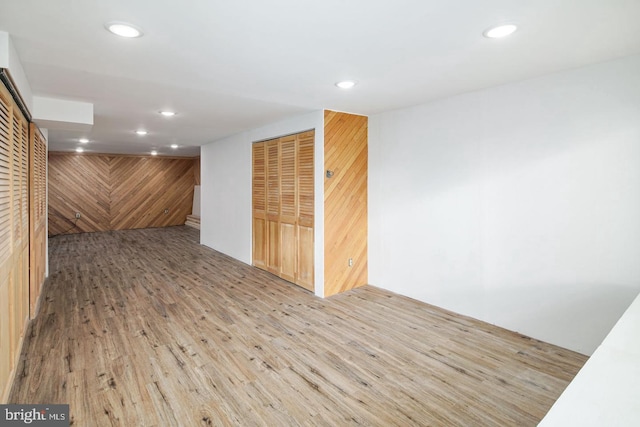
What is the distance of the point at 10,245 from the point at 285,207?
317cm

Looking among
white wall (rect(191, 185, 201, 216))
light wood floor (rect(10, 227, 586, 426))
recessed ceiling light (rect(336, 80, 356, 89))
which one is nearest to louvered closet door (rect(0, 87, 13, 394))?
light wood floor (rect(10, 227, 586, 426))

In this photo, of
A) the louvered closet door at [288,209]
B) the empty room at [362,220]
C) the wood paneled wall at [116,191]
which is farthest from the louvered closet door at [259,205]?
the wood paneled wall at [116,191]

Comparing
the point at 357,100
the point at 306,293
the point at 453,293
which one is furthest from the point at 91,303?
the point at 453,293

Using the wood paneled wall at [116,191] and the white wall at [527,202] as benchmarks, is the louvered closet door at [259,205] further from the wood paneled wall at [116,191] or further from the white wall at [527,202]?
the wood paneled wall at [116,191]

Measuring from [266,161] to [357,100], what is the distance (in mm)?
2150

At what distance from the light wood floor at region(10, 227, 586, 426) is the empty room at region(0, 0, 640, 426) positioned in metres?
0.02

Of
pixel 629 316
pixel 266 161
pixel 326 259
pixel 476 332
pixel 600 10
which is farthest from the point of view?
pixel 266 161

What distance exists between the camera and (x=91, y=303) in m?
4.13

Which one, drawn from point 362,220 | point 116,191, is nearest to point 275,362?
point 362,220

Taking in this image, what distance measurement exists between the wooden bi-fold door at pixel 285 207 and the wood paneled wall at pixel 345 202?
0.31 metres

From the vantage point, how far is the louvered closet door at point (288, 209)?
4.95 metres

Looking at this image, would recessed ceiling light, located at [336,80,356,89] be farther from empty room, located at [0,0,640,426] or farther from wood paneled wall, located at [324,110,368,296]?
wood paneled wall, located at [324,110,368,296]

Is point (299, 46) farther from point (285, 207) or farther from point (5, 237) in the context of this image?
point (285, 207)

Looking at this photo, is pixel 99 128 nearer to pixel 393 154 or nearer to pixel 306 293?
pixel 306 293
